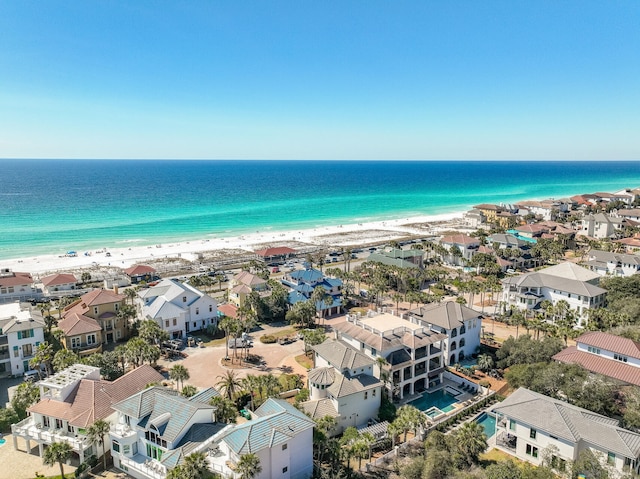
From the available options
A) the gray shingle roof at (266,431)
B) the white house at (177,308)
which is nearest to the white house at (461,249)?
the white house at (177,308)

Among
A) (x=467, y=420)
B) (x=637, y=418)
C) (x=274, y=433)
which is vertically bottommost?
(x=467, y=420)

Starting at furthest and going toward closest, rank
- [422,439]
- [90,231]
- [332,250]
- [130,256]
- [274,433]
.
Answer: [90,231] → [332,250] → [130,256] → [422,439] → [274,433]

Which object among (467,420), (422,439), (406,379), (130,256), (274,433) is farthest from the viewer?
(130,256)

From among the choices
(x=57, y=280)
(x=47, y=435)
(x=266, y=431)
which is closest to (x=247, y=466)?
(x=266, y=431)

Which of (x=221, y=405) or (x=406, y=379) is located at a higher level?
(x=221, y=405)

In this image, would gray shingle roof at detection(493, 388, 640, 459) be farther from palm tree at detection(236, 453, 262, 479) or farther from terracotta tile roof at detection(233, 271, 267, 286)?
terracotta tile roof at detection(233, 271, 267, 286)

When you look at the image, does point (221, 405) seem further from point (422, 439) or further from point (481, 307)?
point (481, 307)

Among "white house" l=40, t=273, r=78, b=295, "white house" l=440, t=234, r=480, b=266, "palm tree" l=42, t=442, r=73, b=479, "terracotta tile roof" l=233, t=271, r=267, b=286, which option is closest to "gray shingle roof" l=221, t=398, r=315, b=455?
"palm tree" l=42, t=442, r=73, b=479

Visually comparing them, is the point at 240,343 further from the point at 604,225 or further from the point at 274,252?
the point at 604,225

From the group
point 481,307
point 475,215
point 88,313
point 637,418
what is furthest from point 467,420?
point 475,215
